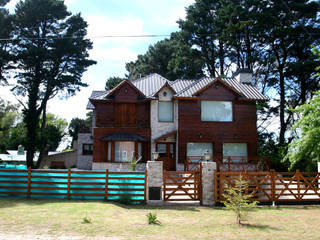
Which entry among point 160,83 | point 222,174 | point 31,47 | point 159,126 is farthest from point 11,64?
point 222,174

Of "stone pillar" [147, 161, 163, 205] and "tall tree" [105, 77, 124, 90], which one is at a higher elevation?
"tall tree" [105, 77, 124, 90]

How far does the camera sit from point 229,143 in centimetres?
2202

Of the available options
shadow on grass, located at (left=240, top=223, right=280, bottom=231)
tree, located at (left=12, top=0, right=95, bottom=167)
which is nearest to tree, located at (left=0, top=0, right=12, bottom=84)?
tree, located at (left=12, top=0, right=95, bottom=167)

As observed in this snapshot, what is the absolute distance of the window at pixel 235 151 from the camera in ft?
71.6

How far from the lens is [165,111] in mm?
22109

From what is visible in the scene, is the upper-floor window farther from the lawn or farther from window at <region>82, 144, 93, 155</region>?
the lawn

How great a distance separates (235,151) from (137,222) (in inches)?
578

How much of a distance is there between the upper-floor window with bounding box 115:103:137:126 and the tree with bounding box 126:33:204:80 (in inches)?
409

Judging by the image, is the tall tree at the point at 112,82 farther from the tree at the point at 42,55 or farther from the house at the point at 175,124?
the house at the point at 175,124

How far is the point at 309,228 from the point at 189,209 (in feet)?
14.5

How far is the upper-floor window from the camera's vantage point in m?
22.0

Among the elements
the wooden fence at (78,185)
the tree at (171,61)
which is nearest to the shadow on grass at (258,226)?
the wooden fence at (78,185)

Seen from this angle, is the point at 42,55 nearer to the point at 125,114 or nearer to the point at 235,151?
the point at 125,114

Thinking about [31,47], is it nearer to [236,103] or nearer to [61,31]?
[61,31]
